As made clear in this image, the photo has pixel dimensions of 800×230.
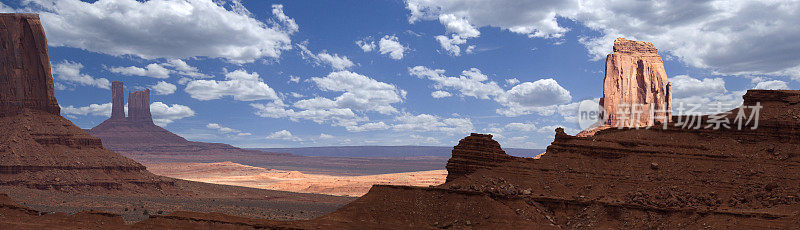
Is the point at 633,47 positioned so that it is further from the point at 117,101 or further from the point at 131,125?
the point at 131,125

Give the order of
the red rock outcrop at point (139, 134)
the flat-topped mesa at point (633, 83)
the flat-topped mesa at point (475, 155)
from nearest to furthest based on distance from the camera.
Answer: the flat-topped mesa at point (475, 155), the flat-topped mesa at point (633, 83), the red rock outcrop at point (139, 134)

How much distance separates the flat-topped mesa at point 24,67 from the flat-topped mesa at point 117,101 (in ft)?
399

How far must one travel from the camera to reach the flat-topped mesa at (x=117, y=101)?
547ft

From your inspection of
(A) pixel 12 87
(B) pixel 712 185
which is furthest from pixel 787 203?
(A) pixel 12 87

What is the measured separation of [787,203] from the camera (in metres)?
19.4

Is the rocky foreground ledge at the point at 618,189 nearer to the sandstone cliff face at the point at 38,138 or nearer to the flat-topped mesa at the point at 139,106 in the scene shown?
the sandstone cliff face at the point at 38,138

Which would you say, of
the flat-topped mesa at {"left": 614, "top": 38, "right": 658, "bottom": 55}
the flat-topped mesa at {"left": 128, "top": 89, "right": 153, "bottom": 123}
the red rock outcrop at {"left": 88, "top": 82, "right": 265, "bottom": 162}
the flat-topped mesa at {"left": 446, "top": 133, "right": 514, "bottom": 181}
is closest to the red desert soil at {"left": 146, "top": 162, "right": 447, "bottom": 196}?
the flat-topped mesa at {"left": 614, "top": 38, "right": 658, "bottom": 55}

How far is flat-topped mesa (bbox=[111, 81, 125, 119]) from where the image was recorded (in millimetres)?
166625

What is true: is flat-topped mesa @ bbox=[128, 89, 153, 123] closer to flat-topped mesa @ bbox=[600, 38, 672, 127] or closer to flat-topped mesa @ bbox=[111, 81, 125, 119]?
flat-topped mesa @ bbox=[111, 81, 125, 119]

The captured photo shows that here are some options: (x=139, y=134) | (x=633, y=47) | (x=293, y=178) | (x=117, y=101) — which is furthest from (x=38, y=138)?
(x=139, y=134)

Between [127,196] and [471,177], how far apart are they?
39.3 meters

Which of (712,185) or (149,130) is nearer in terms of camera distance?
(712,185)

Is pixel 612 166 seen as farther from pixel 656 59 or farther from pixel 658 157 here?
pixel 656 59

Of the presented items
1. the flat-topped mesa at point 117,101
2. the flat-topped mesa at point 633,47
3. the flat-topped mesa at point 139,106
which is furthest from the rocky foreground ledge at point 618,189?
the flat-topped mesa at point 139,106
